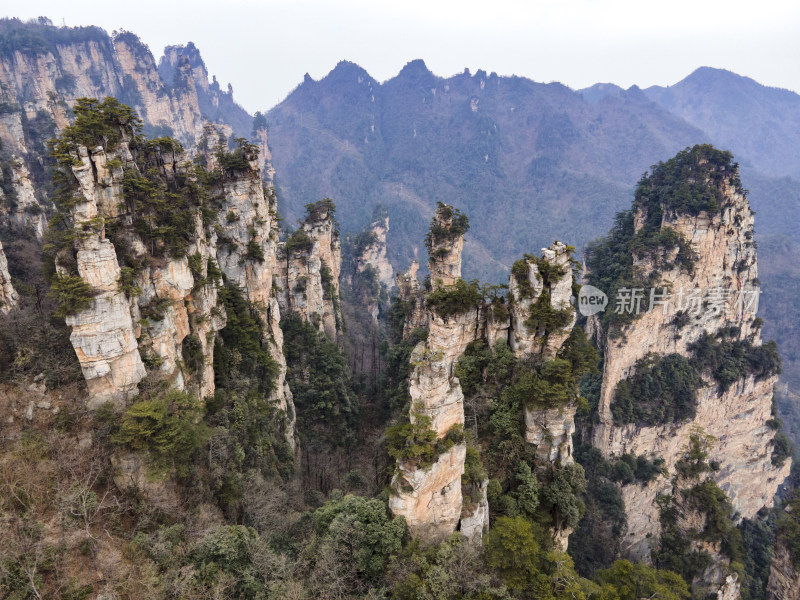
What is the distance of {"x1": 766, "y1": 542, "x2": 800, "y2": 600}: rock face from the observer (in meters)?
27.1

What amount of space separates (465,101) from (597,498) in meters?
181

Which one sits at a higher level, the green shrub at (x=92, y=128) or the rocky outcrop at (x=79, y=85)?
the rocky outcrop at (x=79, y=85)

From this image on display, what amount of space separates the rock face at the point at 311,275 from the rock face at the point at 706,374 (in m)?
27.4

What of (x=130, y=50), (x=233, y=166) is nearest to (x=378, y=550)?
(x=233, y=166)

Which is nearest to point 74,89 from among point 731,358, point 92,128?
point 92,128

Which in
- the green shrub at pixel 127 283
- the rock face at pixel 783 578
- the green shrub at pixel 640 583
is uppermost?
the green shrub at pixel 127 283

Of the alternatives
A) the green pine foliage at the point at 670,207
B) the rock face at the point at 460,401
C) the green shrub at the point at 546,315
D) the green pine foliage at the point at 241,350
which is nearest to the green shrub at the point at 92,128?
the green pine foliage at the point at 241,350

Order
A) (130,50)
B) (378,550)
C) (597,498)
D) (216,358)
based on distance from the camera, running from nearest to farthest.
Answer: (378,550) < (216,358) < (597,498) < (130,50)

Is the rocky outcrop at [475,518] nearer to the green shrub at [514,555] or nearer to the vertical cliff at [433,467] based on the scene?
the vertical cliff at [433,467]

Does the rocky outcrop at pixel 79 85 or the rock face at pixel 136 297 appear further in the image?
the rocky outcrop at pixel 79 85

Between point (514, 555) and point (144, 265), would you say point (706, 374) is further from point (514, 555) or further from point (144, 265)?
point (144, 265)

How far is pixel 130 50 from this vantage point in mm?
96625

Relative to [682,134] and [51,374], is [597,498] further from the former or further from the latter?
[682,134]

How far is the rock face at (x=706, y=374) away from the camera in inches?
1538
